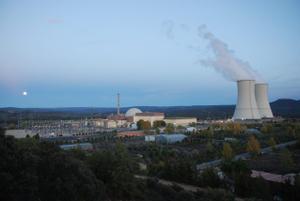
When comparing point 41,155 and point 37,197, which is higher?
point 41,155

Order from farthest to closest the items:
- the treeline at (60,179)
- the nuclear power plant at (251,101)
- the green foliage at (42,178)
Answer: the nuclear power plant at (251,101) → the treeline at (60,179) → the green foliage at (42,178)

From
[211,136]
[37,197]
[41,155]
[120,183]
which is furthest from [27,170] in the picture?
[211,136]

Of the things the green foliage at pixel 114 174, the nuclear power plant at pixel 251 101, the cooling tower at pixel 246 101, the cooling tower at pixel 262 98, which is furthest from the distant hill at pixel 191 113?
the green foliage at pixel 114 174

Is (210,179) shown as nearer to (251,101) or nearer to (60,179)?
(60,179)

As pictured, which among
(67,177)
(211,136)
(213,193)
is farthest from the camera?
(211,136)

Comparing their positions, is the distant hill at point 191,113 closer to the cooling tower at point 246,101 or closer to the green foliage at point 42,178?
the cooling tower at point 246,101

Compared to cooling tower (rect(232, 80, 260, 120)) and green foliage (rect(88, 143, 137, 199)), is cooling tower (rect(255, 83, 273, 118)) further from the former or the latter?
green foliage (rect(88, 143, 137, 199))

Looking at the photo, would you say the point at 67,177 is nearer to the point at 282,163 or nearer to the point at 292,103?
the point at 282,163

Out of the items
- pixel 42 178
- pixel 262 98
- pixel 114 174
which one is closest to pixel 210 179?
pixel 114 174
